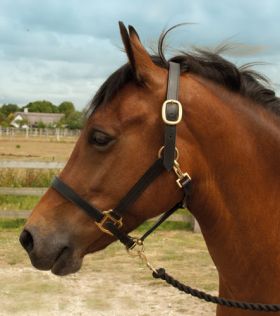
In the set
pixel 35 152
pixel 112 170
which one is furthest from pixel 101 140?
pixel 35 152

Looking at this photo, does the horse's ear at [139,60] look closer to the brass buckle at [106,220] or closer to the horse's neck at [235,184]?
the horse's neck at [235,184]

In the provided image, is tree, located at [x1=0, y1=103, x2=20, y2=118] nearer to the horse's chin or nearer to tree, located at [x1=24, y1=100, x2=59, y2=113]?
tree, located at [x1=24, y1=100, x2=59, y2=113]

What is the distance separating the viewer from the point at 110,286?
19.8 ft

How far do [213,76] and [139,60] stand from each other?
0.45 m

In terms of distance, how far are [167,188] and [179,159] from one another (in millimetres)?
152

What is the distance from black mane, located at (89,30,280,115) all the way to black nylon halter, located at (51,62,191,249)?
142mm

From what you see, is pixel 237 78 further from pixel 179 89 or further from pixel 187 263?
pixel 187 263

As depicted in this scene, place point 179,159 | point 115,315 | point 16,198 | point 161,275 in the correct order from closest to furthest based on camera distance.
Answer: point 179,159 < point 161,275 < point 115,315 < point 16,198

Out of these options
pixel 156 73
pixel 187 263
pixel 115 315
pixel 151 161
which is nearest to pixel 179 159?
pixel 151 161

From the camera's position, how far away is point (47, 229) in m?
2.19

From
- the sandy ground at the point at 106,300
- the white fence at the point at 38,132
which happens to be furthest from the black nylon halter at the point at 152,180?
the white fence at the point at 38,132

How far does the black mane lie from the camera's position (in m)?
2.30

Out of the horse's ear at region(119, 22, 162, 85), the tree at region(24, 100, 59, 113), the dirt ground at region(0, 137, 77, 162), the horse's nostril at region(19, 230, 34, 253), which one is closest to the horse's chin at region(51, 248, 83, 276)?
the horse's nostril at region(19, 230, 34, 253)

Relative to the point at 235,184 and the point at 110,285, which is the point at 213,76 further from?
the point at 110,285
